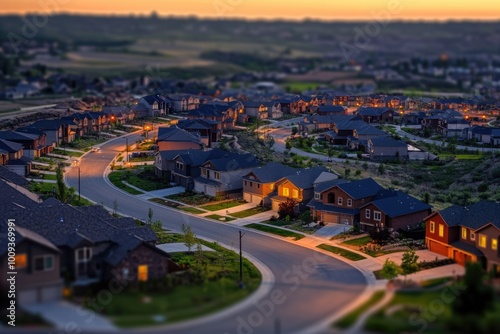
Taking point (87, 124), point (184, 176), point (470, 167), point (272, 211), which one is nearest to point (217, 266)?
point (272, 211)

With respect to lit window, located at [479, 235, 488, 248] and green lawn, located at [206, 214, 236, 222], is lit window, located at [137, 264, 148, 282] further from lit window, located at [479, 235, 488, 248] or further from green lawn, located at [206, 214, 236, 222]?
lit window, located at [479, 235, 488, 248]

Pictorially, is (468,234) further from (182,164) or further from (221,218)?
(182,164)

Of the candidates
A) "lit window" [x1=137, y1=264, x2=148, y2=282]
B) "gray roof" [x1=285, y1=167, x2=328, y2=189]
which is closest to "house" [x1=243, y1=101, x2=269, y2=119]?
"gray roof" [x1=285, y1=167, x2=328, y2=189]

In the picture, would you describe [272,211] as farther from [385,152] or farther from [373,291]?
[385,152]

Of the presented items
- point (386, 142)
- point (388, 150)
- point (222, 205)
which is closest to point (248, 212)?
point (222, 205)

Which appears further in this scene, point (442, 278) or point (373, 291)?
point (442, 278)

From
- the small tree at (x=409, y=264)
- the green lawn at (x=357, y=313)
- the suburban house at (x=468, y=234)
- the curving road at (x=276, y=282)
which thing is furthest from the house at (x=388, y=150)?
the green lawn at (x=357, y=313)

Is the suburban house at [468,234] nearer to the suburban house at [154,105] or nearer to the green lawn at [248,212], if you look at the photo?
the green lawn at [248,212]
